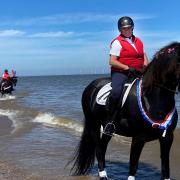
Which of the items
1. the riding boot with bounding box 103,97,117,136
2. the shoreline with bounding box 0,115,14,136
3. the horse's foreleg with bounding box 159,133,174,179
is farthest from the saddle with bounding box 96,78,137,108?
the shoreline with bounding box 0,115,14,136

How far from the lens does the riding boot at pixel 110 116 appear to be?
6.49 metres

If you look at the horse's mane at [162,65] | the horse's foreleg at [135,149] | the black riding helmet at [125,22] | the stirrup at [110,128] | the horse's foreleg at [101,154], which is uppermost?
the black riding helmet at [125,22]

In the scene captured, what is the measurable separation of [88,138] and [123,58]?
1.74 meters

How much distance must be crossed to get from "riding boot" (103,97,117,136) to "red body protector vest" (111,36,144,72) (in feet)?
1.81

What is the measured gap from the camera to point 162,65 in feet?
19.1

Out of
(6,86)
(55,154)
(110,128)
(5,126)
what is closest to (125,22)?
(110,128)

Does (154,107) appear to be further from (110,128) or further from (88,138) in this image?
(88,138)

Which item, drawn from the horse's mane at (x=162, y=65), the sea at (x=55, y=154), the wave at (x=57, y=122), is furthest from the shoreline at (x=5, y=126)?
the horse's mane at (x=162, y=65)

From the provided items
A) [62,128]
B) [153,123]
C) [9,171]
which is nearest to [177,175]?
[153,123]

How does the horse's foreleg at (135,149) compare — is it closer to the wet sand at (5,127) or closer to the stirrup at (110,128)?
the stirrup at (110,128)

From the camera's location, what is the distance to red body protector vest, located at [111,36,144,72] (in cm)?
658

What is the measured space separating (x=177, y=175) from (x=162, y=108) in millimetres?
2319

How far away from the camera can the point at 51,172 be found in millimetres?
7941

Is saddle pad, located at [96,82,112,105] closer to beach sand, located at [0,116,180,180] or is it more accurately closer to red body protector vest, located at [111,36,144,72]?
red body protector vest, located at [111,36,144,72]
